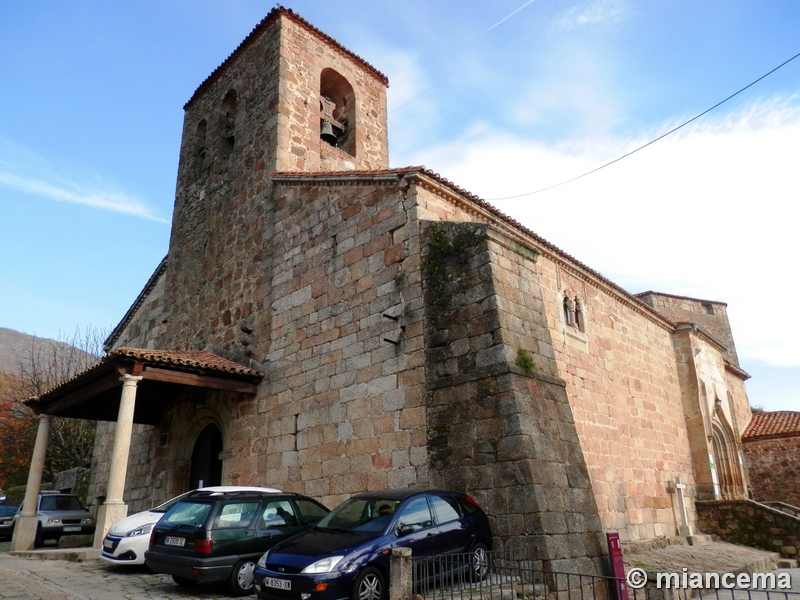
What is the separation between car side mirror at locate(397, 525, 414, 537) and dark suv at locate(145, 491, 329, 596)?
2012 mm

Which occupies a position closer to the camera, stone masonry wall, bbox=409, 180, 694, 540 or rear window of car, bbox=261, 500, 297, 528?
rear window of car, bbox=261, 500, 297, 528

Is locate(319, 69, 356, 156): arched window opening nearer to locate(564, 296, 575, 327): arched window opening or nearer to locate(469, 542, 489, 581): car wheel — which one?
locate(564, 296, 575, 327): arched window opening

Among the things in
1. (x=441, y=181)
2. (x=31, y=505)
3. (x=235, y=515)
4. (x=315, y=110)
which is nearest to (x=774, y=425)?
(x=441, y=181)

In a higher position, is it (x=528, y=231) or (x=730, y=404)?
(x=528, y=231)

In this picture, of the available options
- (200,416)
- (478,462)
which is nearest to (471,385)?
(478,462)

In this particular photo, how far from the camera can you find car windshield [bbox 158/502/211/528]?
689 cm

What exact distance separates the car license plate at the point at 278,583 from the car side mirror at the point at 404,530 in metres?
1.13

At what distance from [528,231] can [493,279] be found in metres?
3.73

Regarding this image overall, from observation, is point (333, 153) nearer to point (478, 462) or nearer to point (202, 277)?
point (202, 277)

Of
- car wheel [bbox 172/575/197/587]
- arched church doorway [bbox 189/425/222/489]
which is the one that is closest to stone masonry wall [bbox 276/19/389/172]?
arched church doorway [bbox 189/425/222/489]

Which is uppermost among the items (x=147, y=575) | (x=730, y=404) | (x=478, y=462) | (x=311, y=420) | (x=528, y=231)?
(x=528, y=231)

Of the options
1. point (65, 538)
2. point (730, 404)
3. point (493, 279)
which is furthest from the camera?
point (730, 404)

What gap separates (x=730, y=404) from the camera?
17.6 m

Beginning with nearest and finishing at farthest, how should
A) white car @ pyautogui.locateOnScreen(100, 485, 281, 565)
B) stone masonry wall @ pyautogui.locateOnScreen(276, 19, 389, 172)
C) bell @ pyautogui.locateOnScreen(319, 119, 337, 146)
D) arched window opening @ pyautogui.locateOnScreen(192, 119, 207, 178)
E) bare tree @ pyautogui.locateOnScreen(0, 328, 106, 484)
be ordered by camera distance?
white car @ pyautogui.locateOnScreen(100, 485, 281, 565), stone masonry wall @ pyautogui.locateOnScreen(276, 19, 389, 172), bell @ pyautogui.locateOnScreen(319, 119, 337, 146), arched window opening @ pyautogui.locateOnScreen(192, 119, 207, 178), bare tree @ pyautogui.locateOnScreen(0, 328, 106, 484)
